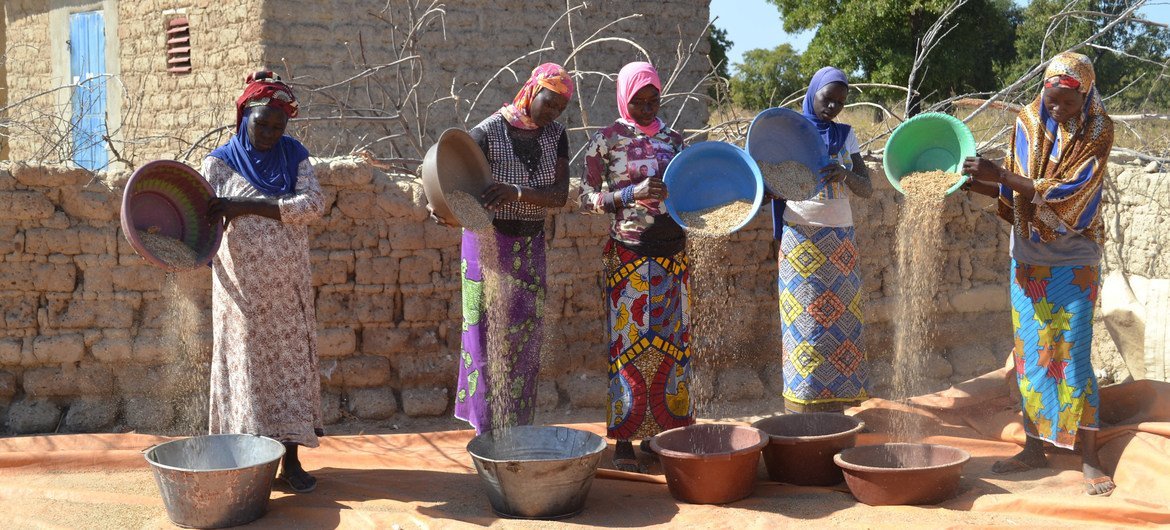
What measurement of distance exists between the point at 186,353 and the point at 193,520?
79.2 inches

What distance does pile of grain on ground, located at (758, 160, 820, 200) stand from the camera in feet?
15.3

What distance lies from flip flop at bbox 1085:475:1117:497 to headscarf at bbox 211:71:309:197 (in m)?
3.48

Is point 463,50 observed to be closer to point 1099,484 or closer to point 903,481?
point 903,481

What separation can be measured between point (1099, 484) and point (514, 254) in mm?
2589

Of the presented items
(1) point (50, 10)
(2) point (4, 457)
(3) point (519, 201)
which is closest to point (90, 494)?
(2) point (4, 457)

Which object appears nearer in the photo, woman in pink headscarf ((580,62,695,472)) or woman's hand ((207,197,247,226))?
woman's hand ((207,197,247,226))

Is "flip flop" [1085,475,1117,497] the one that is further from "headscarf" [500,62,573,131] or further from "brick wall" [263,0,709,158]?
"brick wall" [263,0,709,158]

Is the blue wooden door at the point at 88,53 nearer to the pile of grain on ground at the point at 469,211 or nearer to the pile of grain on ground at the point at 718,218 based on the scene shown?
the pile of grain on ground at the point at 469,211

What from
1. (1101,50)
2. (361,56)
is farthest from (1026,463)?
(1101,50)

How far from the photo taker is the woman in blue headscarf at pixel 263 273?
409 centimetres

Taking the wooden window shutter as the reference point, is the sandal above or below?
below

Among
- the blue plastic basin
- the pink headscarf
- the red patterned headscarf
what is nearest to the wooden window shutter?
the red patterned headscarf

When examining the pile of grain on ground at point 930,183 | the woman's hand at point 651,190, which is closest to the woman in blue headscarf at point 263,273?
the woman's hand at point 651,190

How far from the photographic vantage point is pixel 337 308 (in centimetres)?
575
